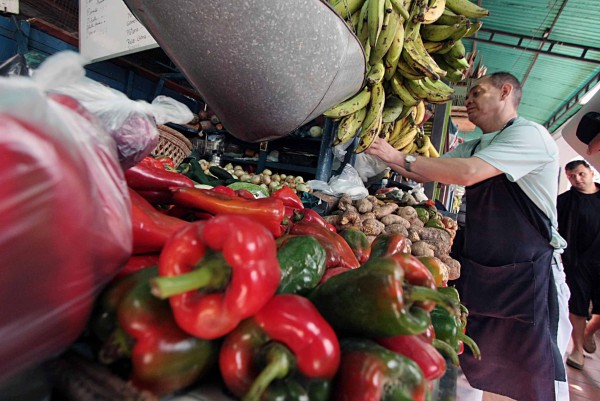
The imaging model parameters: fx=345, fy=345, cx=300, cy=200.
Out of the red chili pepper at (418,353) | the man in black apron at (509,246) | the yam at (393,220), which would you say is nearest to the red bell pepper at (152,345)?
the red chili pepper at (418,353)

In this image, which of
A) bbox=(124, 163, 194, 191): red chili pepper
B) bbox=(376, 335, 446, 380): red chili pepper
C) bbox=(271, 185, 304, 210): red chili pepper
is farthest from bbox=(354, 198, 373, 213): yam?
bbox=(376, 335, 446, 380): red chili pepper

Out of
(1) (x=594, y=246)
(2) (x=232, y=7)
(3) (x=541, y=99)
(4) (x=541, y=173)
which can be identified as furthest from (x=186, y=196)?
(3) (x=541, y=99)

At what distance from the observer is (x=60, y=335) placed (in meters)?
0.45

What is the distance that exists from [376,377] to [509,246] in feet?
7.44

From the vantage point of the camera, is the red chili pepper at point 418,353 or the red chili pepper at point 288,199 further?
the red chili pepper at point 288,199

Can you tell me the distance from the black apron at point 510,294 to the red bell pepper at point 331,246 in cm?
176

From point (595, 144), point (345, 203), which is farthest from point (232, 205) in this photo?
point (595, 144)

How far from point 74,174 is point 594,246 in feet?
19.2

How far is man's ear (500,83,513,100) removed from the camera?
2.46m

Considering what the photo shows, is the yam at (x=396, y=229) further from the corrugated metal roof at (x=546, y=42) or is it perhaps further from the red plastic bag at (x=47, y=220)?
the corrugated metal roof at (x=546, y=42)

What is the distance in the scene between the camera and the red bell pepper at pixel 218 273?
0.47m

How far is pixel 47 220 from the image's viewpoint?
39cm

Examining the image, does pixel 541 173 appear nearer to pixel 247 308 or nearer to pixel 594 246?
pixel 247 308

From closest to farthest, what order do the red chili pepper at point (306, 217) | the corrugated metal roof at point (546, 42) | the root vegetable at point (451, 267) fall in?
1. the red chili pepper at point (306, 217)
2. the root vegetable at point (451, 267)
3. the corrugated metal roof at point (546, 42)
